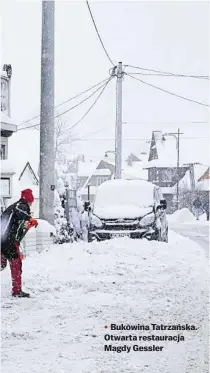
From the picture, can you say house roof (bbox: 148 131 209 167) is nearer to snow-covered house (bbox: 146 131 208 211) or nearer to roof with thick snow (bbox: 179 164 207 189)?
snow-covered house (bbox: 146 131 208 211)

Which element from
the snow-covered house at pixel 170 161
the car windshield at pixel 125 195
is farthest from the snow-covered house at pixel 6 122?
the snow-covered house at pixel 170 161

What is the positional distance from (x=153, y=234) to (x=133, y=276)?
444cm

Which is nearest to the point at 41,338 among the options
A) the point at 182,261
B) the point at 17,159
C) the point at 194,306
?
the point at 194,306

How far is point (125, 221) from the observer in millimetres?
13070

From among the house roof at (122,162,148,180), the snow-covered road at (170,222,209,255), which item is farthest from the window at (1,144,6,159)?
the house roof at (122,162,148,180)

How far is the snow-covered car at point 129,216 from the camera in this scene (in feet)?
42.8

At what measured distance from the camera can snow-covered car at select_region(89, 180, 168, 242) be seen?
42.8 feet

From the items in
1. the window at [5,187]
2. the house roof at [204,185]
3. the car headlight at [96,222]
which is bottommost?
the house roof at [204,185]

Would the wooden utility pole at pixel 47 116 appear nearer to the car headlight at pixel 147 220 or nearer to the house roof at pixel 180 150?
the car headlight at pixel 147 220

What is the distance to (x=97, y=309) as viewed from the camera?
6.30 m

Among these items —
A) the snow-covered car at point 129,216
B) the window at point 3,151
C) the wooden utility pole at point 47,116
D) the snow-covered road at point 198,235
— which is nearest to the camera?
the wooden utility pole at point 47,116

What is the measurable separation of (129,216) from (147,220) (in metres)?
0.42

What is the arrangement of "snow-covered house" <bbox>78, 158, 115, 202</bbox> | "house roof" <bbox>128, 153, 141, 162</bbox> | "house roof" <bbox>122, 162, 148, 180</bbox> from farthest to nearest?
"snow-covered house" <bbox>78, 158, 115, 202</bbox> < "house roof" <bbox>128, 153, 141, 162</bbox> < "house roof" <bbox>122, 162, 148, 180</bbox>

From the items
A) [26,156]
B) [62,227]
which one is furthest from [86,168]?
[62,227]
